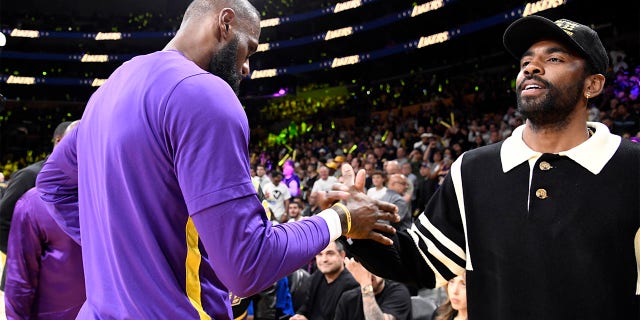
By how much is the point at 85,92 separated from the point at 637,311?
30.7m

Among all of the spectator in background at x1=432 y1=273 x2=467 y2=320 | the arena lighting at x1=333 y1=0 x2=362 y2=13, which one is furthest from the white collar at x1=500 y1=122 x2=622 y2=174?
the arena lighting at x1=333 y1=0 x2=362 y2=13

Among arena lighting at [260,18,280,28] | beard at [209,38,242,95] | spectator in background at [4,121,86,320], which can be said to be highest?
arena lighting at [260,18,280,28]

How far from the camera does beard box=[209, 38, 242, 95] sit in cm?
176

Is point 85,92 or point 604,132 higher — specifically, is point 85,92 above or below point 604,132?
above

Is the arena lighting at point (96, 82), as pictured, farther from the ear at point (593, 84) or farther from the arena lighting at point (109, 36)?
the ear at point (593, 84)

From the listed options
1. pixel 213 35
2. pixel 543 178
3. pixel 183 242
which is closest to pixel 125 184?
pixel 183 242

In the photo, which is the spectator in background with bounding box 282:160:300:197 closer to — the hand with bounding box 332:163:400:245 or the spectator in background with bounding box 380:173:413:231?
the spectator in background with bounding box 380:173:413:231

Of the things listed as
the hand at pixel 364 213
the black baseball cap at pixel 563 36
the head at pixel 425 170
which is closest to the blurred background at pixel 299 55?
the head at pixel 425 170

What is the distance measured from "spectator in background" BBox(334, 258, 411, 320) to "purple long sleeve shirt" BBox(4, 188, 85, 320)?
1819mm

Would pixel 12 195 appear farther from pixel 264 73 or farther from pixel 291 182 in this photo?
pixel 264 73

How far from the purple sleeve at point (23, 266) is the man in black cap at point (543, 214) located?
191 cm

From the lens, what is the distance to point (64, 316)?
3047 millimetres

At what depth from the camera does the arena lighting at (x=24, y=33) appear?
25931 millimetres

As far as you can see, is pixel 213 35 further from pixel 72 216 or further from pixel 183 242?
pixel 72 216
